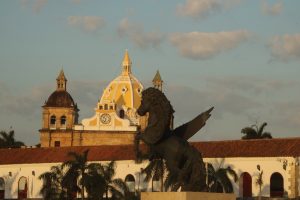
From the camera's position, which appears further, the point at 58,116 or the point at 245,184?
the point at 58,116

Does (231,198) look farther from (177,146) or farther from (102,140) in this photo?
(102,140)

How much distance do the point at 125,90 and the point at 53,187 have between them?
186 feet

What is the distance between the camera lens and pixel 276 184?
Answer: 56594 millimetres

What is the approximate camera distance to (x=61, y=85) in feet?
344

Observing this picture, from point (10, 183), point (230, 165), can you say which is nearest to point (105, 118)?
point (10, 183)

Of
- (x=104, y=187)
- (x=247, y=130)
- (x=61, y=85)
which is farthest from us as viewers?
(x=61, y=85)

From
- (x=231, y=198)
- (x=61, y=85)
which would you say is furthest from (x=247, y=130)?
(x=231, y=198)

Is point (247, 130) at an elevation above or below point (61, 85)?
below

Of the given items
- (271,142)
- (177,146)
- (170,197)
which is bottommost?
(170,197)

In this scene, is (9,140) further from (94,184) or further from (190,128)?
(190,128)

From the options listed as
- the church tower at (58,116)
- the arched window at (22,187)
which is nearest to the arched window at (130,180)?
the arched window at (22,187)

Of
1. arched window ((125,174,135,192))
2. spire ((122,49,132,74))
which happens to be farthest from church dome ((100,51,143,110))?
arched window ((125,174,135,192))

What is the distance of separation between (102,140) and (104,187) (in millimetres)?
47241

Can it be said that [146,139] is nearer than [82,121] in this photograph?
Yes
